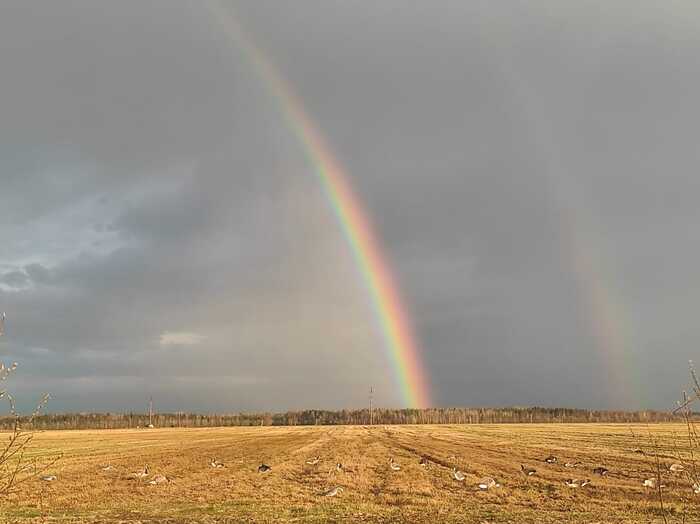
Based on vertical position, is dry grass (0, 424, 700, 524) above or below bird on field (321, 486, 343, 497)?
below

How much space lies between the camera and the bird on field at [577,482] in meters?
26.7

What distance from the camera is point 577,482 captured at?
27484 millimetres

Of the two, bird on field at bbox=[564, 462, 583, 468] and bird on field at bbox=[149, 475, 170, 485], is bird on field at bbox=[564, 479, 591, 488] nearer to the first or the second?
bird on field at bbox=[564, 462, 583, 468]

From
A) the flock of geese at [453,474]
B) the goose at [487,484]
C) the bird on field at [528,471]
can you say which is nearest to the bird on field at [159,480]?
the flock of geese at [453,474]

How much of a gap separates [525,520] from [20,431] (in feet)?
55.8

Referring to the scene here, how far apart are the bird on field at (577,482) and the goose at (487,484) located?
10.3 ft

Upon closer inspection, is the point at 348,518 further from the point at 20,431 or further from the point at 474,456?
the point at 474,456

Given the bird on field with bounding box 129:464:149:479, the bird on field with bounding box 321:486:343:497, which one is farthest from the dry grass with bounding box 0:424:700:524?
the bird on field with bounding box 129:464:149:479

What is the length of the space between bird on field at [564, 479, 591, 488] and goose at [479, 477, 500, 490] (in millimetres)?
3124

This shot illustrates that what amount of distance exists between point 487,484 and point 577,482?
4.01 m

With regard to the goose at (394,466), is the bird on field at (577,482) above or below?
above

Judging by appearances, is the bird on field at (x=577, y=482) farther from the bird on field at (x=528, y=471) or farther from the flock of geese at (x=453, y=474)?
the bird on field at (x=528, y=471)

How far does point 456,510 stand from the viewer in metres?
21.4

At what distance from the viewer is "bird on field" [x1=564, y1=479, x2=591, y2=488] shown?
87.7 feet
